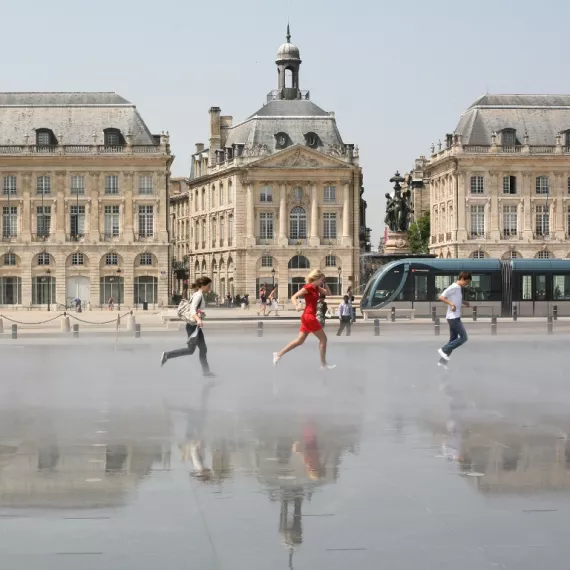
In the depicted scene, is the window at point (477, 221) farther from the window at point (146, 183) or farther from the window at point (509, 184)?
the window at point (146, 183)

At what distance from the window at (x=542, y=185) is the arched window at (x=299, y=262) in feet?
64.7

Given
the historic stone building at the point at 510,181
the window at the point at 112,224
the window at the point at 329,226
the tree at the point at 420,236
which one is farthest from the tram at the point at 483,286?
the tree at the point at 420,236

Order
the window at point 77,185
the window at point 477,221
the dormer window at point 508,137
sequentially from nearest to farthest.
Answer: the window at point 77,185 → the dormer window at point 508,137 → the window at point 477,221

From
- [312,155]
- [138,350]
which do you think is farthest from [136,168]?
[138,350]

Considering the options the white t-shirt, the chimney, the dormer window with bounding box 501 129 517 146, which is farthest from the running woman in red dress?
the chimney

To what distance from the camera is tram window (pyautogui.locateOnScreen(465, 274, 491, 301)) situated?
200ft

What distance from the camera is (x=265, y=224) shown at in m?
106

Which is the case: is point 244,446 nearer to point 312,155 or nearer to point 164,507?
point 164,507

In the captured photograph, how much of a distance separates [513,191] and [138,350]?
7701 cm

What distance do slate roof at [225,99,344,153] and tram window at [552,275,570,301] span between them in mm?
47198

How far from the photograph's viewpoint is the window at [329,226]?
10550cm

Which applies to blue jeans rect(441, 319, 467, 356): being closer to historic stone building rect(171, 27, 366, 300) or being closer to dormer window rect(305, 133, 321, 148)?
historic stone building rect(171, 27, 366, 300)

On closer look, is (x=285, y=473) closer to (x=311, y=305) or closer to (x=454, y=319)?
(x=311, y=305)

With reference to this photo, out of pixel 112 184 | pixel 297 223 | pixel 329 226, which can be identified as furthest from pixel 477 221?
pixel 112 184
